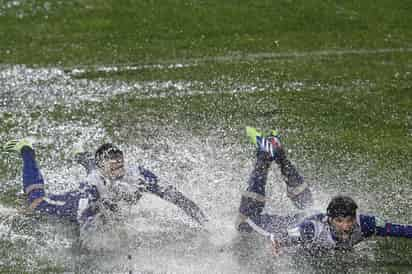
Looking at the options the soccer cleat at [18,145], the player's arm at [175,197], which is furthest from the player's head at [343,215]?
the soccer cleat at [18,145]

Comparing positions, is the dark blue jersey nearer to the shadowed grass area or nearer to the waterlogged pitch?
the waterlogged pitch

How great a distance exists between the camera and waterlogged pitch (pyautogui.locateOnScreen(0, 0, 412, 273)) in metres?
9.27

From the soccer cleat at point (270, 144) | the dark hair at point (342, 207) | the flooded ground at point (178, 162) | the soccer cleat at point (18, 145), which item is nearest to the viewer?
the dark hair at point (342, 207)

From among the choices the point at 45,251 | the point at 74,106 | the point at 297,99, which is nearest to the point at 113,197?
the point at 45,251

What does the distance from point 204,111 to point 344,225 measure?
495 centimetres

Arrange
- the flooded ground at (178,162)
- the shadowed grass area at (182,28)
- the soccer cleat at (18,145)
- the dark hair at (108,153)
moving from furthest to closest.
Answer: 1. the shadowed grass area at (182,28)
2. the soccer cleat at (18,145)
3. the dark hair at (108,153)
4. the flooded ground at (178,162)

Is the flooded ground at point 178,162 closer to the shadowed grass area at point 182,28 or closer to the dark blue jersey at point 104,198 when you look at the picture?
the dark blue jersey at point 104,198

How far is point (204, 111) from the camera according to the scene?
12.7 m

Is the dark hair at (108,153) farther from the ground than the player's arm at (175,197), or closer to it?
farther from the ground

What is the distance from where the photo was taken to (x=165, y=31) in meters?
15.8

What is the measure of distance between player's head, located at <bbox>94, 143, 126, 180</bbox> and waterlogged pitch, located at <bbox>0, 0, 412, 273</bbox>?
67cm

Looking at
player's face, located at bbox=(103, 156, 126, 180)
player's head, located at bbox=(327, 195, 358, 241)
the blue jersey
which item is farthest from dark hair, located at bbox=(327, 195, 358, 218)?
player's face, located at bbox=(103, 156, 126, 180)

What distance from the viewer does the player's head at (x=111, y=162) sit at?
30.1 feet

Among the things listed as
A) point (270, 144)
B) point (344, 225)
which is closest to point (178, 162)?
point (270, 144)
